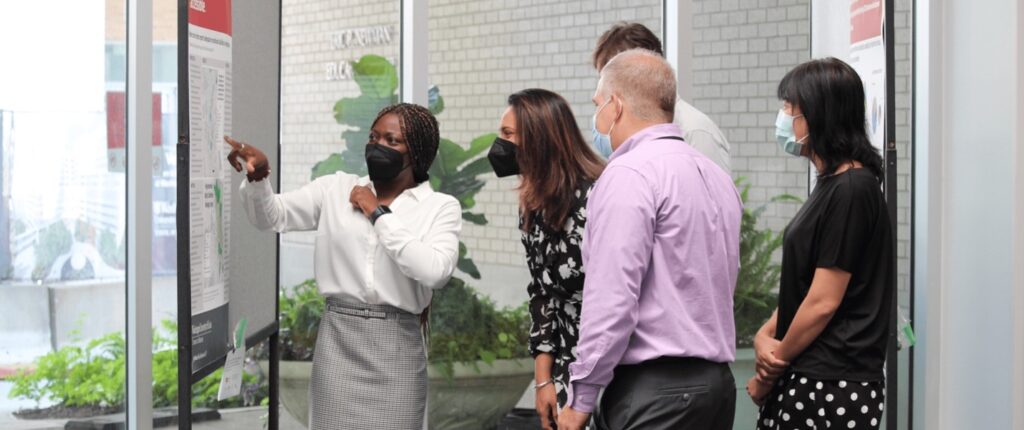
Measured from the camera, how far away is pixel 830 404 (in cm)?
267

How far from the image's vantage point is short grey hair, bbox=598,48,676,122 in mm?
2320

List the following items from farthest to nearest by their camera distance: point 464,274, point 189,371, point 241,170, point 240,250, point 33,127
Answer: point 464,274, point 33,127, point 240,250, point 241,170, point 189,371

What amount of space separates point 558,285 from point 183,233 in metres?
0.97

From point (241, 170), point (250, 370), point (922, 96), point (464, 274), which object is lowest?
point (250, 370)

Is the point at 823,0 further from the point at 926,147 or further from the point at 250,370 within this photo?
the point at 250,370

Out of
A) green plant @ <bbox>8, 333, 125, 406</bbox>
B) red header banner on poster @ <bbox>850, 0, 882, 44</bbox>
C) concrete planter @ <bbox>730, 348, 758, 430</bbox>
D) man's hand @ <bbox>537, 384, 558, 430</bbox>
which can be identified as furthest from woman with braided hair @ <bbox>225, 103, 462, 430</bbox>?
concrete planter @ <bbox>730, 348, 758, 430</bbox>

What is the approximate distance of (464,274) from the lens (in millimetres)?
4305

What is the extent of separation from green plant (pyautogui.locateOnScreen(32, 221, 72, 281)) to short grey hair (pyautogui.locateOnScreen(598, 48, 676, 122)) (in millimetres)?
1873

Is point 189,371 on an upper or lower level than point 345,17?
lower

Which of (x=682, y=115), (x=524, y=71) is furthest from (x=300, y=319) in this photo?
(x=682, y=115)

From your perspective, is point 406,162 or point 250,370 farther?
point 250,370

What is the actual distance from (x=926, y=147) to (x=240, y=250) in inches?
119

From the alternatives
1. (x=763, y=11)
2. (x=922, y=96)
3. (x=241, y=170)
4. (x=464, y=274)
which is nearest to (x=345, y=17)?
(x=464, y=274)

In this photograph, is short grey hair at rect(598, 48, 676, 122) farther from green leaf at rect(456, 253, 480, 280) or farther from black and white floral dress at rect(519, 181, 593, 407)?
green leaf at rect(456, 253, 480, 280)
